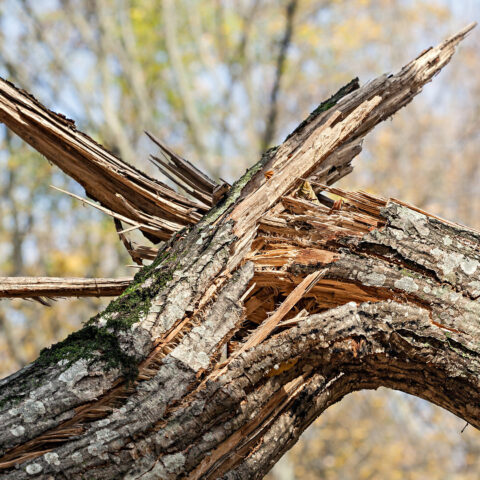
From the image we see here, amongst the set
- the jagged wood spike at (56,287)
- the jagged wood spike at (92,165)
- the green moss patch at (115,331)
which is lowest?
the green moss patch at (115,331)

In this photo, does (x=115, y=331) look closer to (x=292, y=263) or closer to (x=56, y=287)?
(x=56, y=287)

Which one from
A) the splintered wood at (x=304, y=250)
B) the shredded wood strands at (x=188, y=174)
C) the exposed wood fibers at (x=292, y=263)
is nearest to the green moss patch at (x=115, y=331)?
the exposed wood fibers at (x=292, y=263)

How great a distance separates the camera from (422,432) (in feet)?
41.1

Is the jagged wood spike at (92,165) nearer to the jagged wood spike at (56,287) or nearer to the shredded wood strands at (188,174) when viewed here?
the shredded wood strands at (188,174)

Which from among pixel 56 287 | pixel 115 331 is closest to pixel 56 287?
pixel 56 287

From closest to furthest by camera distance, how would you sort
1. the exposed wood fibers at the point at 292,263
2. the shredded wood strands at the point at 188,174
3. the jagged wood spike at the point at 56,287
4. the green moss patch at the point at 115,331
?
the green moss patch at the point at 115,331 → the exposed wood fibers at the point at 292,263 → the jagged wood spike at the point at 56,287 → the shredded wood strands at the point at 188,174

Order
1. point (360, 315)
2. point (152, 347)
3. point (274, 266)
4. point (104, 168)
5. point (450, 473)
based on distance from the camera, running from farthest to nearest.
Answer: point (450, 473) → point (104, 168) → point (274, 266) → point (360, 315) → point (152, 347)

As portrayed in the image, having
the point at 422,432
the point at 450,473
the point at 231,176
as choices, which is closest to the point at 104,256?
the point at 231,176

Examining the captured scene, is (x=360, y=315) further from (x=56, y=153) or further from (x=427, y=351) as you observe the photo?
(x=56, y=153)

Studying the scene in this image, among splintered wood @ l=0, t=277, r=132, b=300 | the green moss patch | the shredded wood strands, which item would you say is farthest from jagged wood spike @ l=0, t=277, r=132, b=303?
the shredded wood strands

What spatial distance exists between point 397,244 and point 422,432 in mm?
12148

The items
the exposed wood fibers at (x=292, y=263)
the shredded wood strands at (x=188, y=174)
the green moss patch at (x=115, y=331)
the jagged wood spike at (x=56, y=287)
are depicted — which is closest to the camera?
the green moss patch at (x=115, y=331)

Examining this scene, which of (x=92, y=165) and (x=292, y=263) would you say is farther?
(x=92, y=165)

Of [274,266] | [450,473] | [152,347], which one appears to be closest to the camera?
[152,347]
